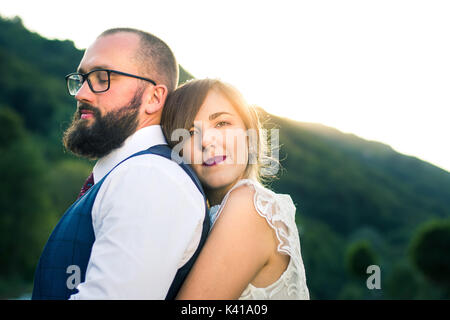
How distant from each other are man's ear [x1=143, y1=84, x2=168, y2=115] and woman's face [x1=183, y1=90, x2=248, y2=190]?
0.90 ft

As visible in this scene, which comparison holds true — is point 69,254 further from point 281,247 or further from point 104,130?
point 281,247

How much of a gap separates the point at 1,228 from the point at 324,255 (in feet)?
149

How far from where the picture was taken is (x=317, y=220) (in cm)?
9294

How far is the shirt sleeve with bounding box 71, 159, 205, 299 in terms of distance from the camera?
71.5 inches

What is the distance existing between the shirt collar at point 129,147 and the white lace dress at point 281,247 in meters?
0.57

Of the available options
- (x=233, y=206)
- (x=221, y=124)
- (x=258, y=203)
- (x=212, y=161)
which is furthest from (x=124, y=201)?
(x=221, y=124)

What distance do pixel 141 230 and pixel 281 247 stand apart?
934 mm

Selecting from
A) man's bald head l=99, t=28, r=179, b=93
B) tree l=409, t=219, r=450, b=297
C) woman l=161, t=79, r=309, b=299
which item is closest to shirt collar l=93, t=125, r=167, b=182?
woman l=161, t=79, r=309, b=299

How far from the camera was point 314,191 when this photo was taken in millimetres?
98750

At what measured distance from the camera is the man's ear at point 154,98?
284 centimetres

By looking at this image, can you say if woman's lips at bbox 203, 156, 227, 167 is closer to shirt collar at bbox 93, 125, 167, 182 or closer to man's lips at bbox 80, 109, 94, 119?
shirt collar at bbox 93, 125, 167, 182

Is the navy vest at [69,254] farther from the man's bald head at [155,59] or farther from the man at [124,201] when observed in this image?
the man's bald head at [155,59]

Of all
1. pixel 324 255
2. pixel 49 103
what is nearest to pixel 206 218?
pixel 324 255

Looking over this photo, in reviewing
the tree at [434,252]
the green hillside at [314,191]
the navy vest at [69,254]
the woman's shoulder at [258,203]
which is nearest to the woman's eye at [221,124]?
the woman's shoulder at [258,203]
